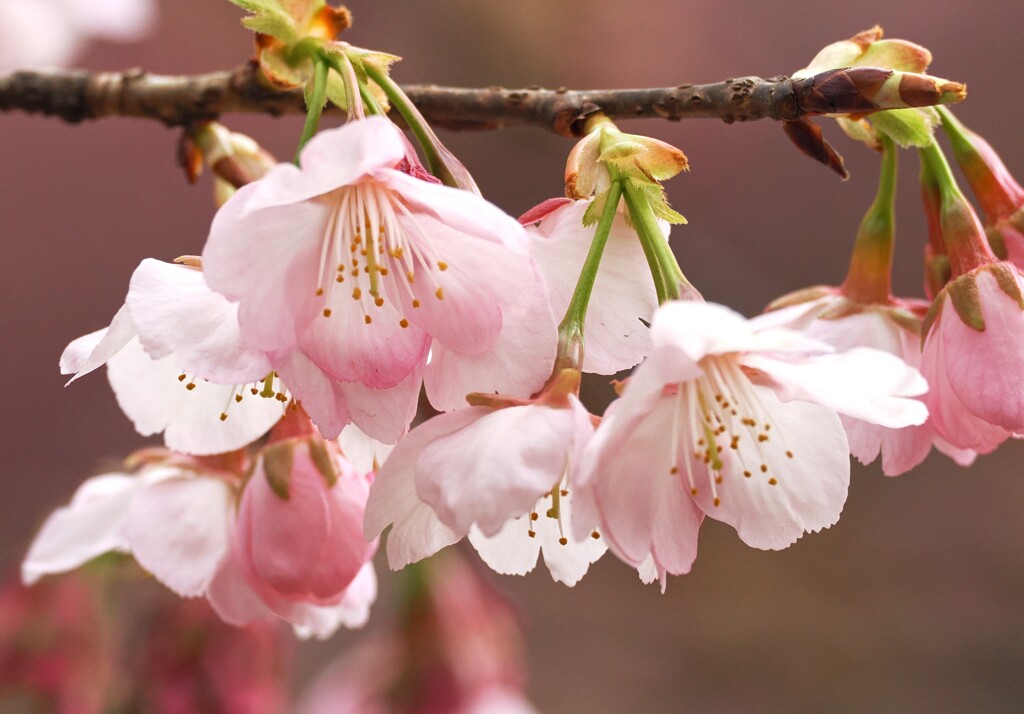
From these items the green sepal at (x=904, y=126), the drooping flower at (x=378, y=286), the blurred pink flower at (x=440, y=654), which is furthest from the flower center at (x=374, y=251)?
the blurred pink flower at (x=440, y=654)

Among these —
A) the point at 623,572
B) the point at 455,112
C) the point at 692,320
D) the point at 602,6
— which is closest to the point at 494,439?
the point at 692,320

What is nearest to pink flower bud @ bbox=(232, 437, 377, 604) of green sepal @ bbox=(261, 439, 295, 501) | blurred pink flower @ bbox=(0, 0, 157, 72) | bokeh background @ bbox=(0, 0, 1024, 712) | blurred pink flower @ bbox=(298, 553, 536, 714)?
green sepal @ bbox=(261, 439, 295, 501)

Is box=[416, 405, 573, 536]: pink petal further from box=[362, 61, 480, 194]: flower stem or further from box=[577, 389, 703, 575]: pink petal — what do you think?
box=[362, 61, 480, 194]: flower stem

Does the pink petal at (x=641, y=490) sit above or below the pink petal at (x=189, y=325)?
below

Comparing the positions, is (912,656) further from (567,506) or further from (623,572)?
(567,506)

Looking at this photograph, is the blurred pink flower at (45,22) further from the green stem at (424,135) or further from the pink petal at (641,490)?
the pink petal at (641,490)

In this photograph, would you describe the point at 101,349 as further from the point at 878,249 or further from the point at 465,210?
the point at 878,249
